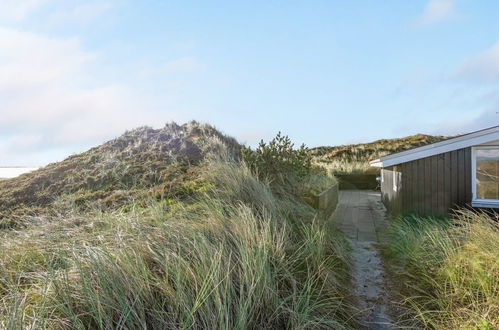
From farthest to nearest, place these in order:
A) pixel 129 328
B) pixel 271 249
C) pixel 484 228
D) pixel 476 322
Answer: pixel 484 228 < pixel 271 249 < pixel 476 322 < pixel 129 328

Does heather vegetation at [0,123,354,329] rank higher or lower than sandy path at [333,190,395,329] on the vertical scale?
higher

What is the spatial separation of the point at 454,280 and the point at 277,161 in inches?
155

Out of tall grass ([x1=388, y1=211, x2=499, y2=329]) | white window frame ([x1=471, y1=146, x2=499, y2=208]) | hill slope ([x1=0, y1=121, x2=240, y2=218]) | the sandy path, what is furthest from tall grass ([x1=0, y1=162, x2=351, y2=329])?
white window frame ([x1=471, y1=146, x2=499, y2=208])

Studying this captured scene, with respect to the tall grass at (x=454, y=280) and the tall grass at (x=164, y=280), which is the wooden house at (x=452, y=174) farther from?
the tall grass at (x=164, y=280)

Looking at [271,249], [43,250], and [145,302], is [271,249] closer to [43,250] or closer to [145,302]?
[145,302]

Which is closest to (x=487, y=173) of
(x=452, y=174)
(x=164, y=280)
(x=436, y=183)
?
(x=452, y=174)

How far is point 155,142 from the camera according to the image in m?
10.0

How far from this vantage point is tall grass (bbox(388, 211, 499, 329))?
2674mm

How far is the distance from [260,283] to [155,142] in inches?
324

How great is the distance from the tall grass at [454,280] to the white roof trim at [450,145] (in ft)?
11.8

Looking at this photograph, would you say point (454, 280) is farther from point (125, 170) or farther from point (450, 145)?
point (125, 170)

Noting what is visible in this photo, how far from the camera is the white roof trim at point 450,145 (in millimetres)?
6988

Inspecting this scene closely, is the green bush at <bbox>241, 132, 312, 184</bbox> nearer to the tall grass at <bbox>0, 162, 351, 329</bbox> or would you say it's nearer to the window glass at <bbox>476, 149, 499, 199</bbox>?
the tall grass at <bbox>0, 162, 351, 329</bbox>

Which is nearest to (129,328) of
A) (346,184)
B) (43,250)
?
(43,250)
